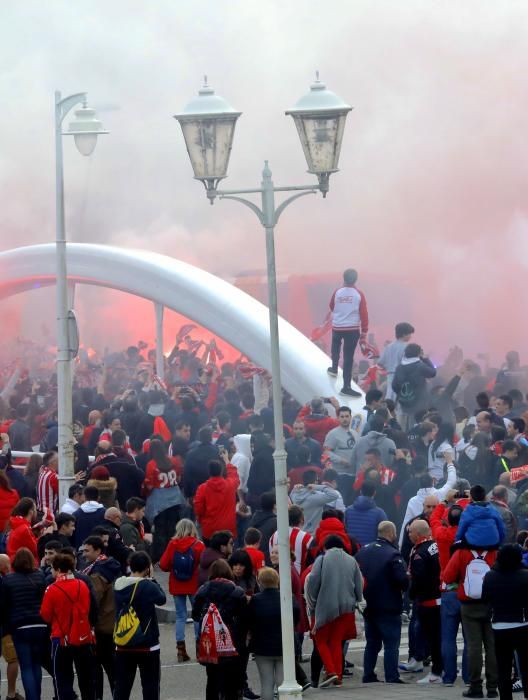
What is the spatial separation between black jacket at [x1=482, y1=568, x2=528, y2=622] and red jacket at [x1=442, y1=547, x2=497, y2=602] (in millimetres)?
786

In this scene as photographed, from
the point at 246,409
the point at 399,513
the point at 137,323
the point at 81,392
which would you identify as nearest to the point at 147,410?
the point at 246,409

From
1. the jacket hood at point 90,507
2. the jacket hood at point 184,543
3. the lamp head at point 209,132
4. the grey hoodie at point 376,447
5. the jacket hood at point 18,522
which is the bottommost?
the jacket hood at point 184,543

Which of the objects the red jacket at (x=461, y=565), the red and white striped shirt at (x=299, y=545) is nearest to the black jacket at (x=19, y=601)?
the red and white striped shirt at (x=299, y=545)

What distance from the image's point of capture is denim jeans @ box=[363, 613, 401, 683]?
11438 mm

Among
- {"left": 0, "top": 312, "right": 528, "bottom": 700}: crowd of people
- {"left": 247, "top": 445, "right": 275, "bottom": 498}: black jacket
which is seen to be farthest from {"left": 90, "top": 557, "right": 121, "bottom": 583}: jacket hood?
{"left": 247, "top": 445, "right": 275, "bottom": 498}: black jacket

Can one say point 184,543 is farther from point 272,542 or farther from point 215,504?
point 215,504

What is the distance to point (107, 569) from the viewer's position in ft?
34.8

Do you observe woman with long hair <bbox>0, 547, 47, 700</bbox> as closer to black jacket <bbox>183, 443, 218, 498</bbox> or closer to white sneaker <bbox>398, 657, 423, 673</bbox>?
white sneaker <bbox>398, 657, 423, 673</bbox>

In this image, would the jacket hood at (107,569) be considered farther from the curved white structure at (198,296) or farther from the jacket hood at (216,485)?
the curved white structure at (198,296)

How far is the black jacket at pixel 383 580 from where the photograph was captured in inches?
448

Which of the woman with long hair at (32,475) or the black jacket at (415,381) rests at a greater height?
the black jacket at (415,381)

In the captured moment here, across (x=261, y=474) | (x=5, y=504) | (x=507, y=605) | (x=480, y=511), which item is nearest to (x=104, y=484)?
(x=5, y=504)

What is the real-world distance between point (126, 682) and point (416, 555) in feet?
8.31

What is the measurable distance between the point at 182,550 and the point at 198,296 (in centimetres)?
864
